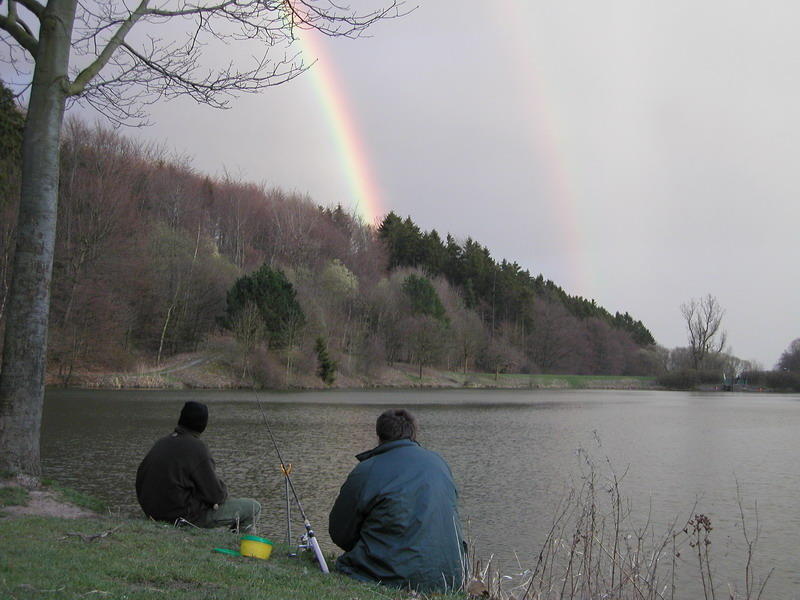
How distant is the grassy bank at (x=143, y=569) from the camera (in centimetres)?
383

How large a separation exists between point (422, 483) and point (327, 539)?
16.1 feet

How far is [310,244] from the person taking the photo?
226 ft

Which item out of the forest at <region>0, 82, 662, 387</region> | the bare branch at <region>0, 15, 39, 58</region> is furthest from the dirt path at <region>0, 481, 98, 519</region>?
the forest at <region>0, 82, 662, 387</region>

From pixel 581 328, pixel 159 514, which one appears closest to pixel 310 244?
pixel 581 328

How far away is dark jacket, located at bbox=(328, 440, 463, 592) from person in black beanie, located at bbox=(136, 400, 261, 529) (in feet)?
7.02

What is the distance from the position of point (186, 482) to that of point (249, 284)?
43951 mm

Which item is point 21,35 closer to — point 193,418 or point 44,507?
point 193,418

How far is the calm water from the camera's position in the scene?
977 cm

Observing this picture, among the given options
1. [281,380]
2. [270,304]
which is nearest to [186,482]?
[281,380]

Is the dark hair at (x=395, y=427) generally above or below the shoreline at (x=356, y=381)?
above

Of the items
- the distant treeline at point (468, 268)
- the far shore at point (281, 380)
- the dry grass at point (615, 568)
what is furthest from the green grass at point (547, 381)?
the dry grass at point (615, 568)

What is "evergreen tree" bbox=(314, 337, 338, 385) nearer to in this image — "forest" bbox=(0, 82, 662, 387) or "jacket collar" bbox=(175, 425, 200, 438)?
"forest" bbox=(0, 82, 662, 387)

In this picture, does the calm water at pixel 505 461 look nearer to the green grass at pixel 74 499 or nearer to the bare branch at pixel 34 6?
the green grass at pixel 74 499

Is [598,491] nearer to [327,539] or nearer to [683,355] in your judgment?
[327,539]
